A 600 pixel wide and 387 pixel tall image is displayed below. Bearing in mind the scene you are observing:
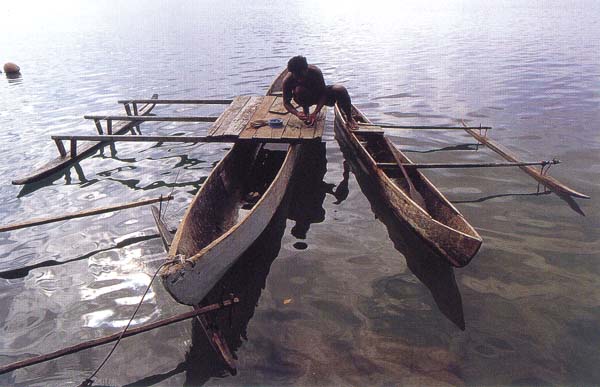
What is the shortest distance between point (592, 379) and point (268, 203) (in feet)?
15.4

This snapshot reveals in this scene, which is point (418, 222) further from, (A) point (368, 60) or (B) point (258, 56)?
(B) point (258, 56)

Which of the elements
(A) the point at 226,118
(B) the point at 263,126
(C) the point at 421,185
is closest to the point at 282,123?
(B) the point at 263,126

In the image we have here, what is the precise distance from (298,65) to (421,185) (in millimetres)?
3788

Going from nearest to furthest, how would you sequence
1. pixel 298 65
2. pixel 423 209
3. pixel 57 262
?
pixel 423 209
pixel 57 262
pixel 298 65

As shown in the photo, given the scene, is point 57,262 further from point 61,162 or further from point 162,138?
point 61,162

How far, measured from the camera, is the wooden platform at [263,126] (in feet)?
27.8

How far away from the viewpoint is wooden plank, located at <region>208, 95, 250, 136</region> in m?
8.95

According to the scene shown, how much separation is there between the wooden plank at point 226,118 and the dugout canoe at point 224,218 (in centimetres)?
71

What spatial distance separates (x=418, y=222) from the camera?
19.8 feet

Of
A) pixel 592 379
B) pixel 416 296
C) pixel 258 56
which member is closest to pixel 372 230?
pixel 416 296

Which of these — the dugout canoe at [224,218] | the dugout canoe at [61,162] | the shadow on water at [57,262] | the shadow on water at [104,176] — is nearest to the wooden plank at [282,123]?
the dugout canoe at [224,218]

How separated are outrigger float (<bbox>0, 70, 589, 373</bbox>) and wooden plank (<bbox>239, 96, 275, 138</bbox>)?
0.9 inches

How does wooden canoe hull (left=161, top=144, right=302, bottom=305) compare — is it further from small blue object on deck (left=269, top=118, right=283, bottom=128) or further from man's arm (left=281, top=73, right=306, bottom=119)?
man's arm (left=281, top=73, right=306, bottom=119)

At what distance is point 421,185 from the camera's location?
24.9 ft
